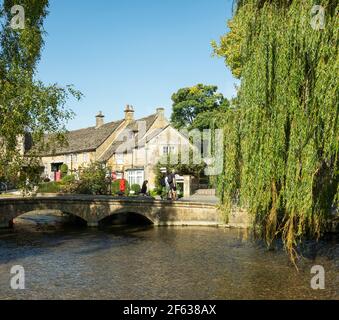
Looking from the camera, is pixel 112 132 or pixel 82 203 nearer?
pixel 82 203

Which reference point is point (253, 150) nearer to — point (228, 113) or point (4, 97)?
point (228, 113)

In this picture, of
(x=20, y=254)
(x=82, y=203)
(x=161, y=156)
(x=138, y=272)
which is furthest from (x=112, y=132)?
(x=138, y=272)

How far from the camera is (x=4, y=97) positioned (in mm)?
15453

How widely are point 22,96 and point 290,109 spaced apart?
9946mm

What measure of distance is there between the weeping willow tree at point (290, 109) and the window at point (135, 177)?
31.3 metres

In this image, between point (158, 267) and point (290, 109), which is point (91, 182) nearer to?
point (158, 267)

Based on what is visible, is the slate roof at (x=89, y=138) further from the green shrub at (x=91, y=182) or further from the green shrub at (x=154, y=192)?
the green shrub at (x=154, y=192)

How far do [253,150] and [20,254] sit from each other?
1210 cm

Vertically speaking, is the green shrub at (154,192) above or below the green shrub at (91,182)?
below

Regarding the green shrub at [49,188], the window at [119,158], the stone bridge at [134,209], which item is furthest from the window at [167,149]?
the stone bridge at [134,209]

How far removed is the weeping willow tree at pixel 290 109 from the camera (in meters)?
11.9

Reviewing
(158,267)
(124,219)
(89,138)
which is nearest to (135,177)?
(89,138)

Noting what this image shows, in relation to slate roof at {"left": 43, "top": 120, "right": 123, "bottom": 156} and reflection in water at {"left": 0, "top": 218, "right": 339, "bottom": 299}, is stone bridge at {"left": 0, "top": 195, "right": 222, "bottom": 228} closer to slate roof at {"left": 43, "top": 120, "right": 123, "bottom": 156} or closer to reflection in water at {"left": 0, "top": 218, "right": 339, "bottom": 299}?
reflection in water at {"left": 0, "top": 218, "right": 339, "bottom": 299}

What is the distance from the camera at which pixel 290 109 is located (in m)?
12.2
